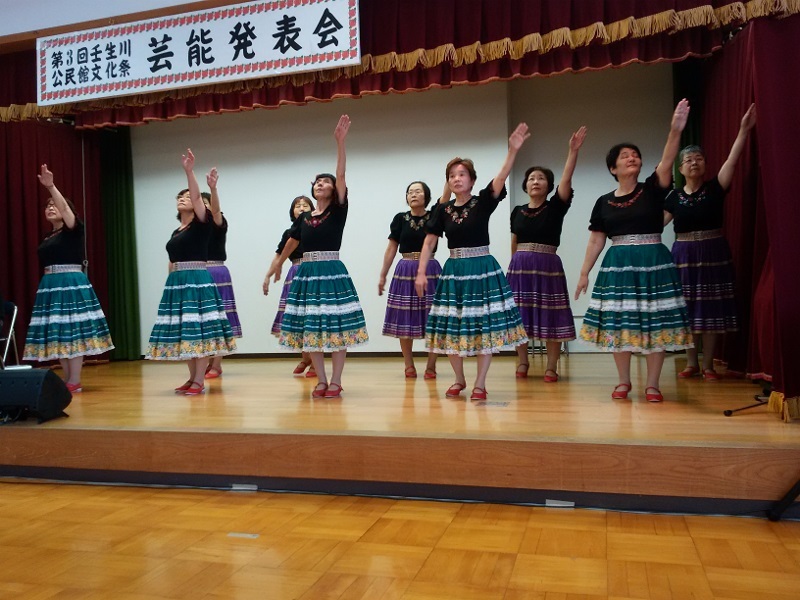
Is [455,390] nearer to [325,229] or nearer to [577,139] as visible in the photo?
[325,229]

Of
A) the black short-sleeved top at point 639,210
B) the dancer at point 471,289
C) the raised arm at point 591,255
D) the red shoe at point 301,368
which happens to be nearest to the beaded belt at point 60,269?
the red shoe at point 301,368

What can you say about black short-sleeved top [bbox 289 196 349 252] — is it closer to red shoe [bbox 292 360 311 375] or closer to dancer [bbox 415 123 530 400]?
dancer [bbox 415 123 530 400]

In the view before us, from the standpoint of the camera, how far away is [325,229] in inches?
151

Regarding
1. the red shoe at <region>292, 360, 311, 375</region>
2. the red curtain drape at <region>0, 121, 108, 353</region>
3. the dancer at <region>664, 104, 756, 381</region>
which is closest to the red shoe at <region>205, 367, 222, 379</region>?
the red shoe at <region>292, 360, 311, 375</region>

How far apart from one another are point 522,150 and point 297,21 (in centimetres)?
250

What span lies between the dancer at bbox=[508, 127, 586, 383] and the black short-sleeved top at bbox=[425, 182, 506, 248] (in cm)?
81

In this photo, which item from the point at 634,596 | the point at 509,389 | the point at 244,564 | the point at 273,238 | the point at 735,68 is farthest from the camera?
the point at 273,238

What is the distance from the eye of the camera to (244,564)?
2.16 metres

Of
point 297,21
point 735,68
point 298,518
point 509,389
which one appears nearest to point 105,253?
point 297,21

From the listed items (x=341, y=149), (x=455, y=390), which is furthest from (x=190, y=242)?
(x=455, y=390)

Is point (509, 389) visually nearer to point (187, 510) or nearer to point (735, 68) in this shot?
point (187, 510)

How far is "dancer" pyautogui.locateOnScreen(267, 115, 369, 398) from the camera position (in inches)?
150

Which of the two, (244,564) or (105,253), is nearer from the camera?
(244,564)

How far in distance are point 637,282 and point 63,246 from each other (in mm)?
3591
